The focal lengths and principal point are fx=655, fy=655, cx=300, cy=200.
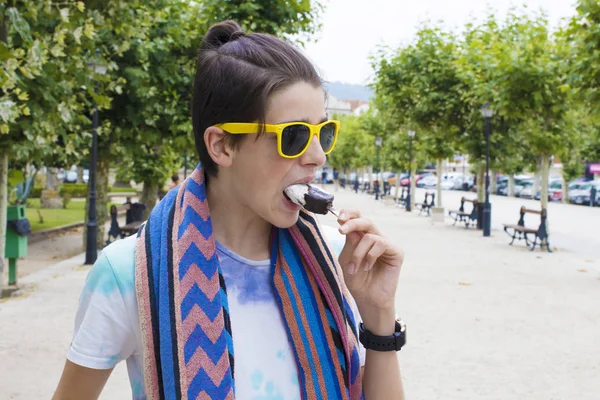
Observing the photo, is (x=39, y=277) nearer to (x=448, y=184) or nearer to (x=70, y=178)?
(x=70, y=178)

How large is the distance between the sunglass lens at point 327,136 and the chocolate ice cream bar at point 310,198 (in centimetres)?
15

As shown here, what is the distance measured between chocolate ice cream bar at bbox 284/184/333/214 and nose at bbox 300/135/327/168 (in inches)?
2.5

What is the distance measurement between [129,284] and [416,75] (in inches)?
817

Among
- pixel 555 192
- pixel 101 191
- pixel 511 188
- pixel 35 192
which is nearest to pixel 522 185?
pixel 511 188

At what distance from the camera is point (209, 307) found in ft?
4.83

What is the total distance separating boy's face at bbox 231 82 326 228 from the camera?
5.00ft

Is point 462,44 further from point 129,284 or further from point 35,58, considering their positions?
point 129,284

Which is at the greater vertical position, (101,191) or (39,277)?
(101,191)

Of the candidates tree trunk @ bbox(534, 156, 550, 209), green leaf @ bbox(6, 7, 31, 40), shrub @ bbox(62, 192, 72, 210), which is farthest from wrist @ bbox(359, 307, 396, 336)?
shrub @ bbox(62, 192, 72, 210)

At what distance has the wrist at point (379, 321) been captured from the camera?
1.67 metres

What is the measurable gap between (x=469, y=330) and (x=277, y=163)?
6.00m

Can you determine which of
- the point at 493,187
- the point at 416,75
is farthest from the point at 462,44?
→ the point at 493,187

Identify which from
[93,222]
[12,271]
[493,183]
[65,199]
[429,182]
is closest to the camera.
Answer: [12,271]

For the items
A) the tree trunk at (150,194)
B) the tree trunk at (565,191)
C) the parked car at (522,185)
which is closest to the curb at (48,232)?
the tree trunk at (150,194)
